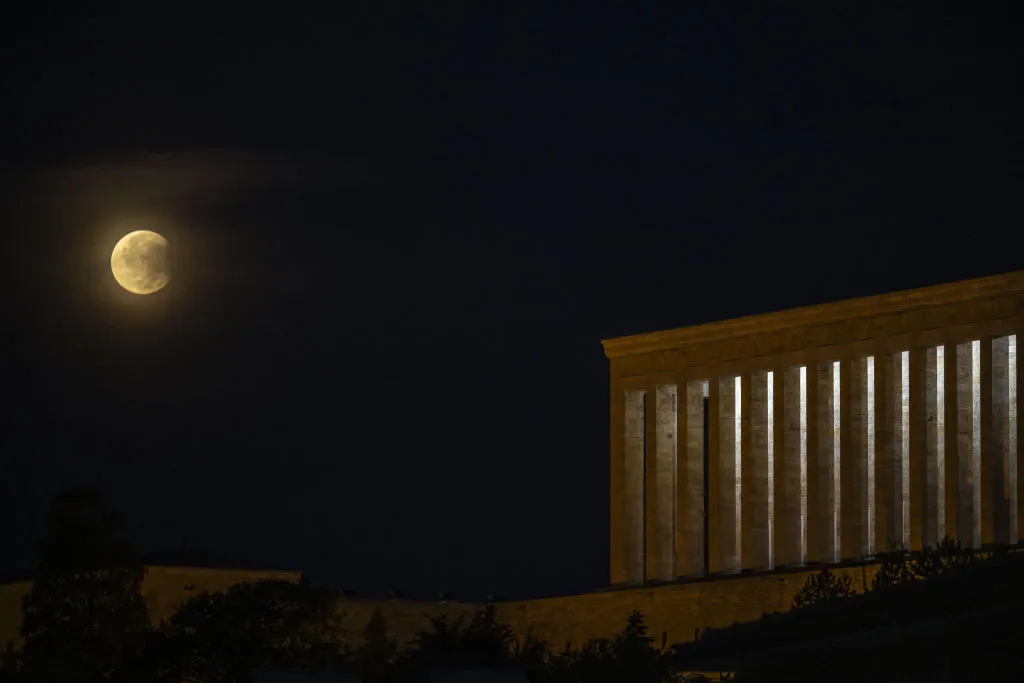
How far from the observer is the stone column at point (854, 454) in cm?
4684

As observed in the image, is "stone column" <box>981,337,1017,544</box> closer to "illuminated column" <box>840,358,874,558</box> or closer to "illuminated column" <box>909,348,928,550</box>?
"illuminated column" <box>909,348,928,550</box>

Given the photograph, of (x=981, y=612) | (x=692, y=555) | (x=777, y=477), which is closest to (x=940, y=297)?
(x=777, y=477)

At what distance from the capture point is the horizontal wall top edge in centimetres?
4362

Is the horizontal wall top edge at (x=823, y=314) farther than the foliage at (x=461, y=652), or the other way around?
the horizontal wall top edge at (x=823, y=314)

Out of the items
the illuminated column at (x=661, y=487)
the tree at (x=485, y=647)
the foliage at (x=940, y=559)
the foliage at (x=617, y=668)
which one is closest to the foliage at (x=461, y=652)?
the tree at (x=485, y=647)

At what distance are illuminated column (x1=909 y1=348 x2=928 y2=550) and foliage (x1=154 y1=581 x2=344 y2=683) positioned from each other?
14460 mm

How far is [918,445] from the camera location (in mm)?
45906

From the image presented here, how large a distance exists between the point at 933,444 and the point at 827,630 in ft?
70.9

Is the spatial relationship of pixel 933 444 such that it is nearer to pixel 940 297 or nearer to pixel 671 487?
pixel 940 297

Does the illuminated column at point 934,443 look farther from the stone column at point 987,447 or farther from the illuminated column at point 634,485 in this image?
the illuminated column at point 634,485

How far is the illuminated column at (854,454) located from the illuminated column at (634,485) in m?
6.26

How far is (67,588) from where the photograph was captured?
140 feet

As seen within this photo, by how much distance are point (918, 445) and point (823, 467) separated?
2755 millimetres

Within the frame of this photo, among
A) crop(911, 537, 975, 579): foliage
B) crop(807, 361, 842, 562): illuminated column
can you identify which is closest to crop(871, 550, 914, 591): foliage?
crop(911, 537, 975, 579): foliage
